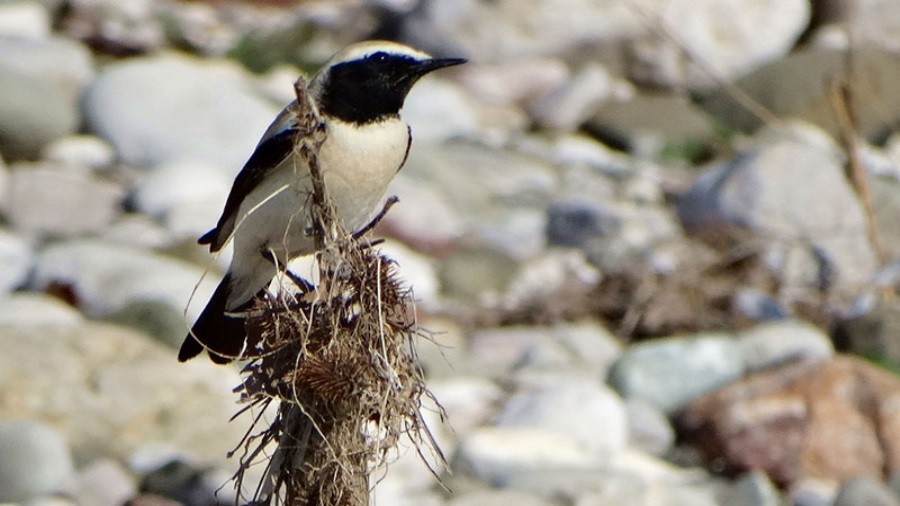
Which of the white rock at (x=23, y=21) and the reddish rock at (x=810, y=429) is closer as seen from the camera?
the reddish rock at (x=810, y=429)

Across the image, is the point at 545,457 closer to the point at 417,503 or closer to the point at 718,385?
the point at 417,503

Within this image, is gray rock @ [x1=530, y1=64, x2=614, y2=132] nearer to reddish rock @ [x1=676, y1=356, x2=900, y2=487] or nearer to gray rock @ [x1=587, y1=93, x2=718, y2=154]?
gray rock @ [x1=587, y1=93, x2=718, y2=154]

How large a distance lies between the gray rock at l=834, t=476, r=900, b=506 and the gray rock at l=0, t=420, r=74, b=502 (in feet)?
12.3

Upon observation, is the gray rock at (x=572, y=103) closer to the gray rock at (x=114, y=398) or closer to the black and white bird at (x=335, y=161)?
the gray rock at (x=114, y=398)

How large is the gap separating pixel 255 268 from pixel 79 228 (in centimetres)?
642

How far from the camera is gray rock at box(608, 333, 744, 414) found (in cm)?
885

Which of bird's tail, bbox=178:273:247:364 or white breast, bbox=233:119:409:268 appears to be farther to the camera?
bird's tail, bbox=178:273:247:364

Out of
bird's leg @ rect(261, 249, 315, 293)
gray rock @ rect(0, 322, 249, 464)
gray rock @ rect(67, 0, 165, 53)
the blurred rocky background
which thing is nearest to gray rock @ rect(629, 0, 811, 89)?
the blurred rocky background

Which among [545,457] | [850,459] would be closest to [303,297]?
[545,457]

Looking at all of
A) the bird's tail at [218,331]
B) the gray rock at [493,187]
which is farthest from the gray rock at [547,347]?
the bird's tail at [218,331]

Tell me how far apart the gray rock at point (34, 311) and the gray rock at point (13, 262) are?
1.49 ft

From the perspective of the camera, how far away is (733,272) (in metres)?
10.9

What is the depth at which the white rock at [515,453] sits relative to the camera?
7730 millimetres

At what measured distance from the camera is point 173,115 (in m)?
12.5
